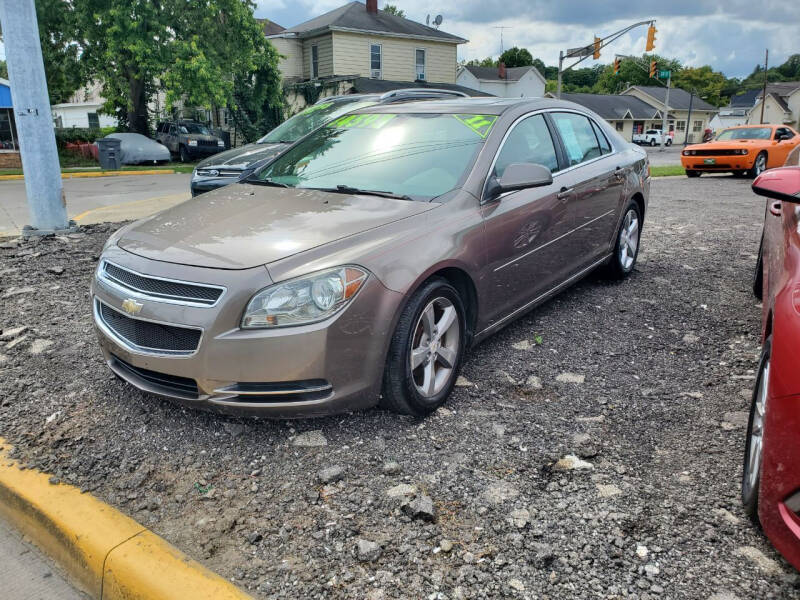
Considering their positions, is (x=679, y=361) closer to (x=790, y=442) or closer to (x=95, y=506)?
(x=790, y=442)

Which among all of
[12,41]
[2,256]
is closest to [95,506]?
[2,256]

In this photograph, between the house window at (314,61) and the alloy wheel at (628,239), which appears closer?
the alloy wheel at (628,239)

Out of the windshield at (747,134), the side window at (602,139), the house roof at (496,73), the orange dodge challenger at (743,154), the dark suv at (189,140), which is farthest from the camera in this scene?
the house roof at (496,73)

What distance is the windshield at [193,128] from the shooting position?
79.7 ft

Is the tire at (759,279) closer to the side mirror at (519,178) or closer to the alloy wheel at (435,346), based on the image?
the side mirror at (519,178)

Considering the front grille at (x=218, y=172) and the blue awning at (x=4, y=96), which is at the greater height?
the blue awning at (x=4, y=96)

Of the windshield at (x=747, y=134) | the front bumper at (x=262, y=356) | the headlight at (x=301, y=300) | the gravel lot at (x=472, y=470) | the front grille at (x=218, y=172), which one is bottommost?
the gravel lot at (x=472, y=470)

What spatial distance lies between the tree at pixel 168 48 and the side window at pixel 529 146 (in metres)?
18.8

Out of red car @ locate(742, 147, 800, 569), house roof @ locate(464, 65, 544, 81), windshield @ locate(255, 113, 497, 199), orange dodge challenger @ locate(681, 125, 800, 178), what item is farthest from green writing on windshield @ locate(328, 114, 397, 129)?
house roof @ locate(464, 65, 544, 81)

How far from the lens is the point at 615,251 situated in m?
5.52

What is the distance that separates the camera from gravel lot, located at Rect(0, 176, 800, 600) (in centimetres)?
224

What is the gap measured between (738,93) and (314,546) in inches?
4877

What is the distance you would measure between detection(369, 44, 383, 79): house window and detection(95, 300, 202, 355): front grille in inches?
1263

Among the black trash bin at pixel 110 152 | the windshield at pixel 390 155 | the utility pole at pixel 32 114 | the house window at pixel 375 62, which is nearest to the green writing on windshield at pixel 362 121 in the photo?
the windshield at pixel 390 155
